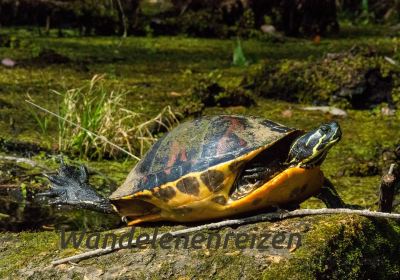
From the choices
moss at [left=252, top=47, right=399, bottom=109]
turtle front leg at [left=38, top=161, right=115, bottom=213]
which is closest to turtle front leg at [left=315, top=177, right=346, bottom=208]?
turtle front leg at [left=38, top=161, right=115, bottom=213]

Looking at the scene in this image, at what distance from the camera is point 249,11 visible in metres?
6.87

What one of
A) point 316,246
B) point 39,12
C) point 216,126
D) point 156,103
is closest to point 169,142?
point 216,126

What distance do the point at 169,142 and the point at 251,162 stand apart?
0.73 feet

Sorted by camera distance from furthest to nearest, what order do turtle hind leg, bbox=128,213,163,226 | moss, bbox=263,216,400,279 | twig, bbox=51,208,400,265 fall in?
turtle hind leg, bbox=128,213,163,226 < twig, bbox=51,208,400,265 < moss, bbox=263,216,400,279

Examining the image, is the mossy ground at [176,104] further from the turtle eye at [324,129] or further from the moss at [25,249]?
the turtle eye at [324,129]

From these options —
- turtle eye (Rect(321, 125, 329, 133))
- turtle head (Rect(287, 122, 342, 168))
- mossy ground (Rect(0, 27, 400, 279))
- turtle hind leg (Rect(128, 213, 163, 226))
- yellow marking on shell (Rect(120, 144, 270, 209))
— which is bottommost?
mossy ground (Rect(0, 27, 400, 279))

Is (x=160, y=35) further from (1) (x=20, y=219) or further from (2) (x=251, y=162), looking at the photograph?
(2) (x=251, y=162)

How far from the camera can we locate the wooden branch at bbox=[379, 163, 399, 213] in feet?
6.77

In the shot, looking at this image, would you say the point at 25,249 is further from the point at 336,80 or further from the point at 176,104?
the point at 336,80

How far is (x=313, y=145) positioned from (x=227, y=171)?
0.69ft

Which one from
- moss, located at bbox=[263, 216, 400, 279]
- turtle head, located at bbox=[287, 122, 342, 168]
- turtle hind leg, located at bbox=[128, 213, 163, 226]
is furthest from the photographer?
turtle hind leg, located at bbox=[128, 213, 163, 226]

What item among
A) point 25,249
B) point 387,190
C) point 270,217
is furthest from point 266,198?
point 25,249

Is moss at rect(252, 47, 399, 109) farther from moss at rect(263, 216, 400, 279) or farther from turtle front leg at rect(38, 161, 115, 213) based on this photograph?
moss at rect(263, 216, 400, 279)

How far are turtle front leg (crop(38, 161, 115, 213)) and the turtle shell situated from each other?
232 mm
